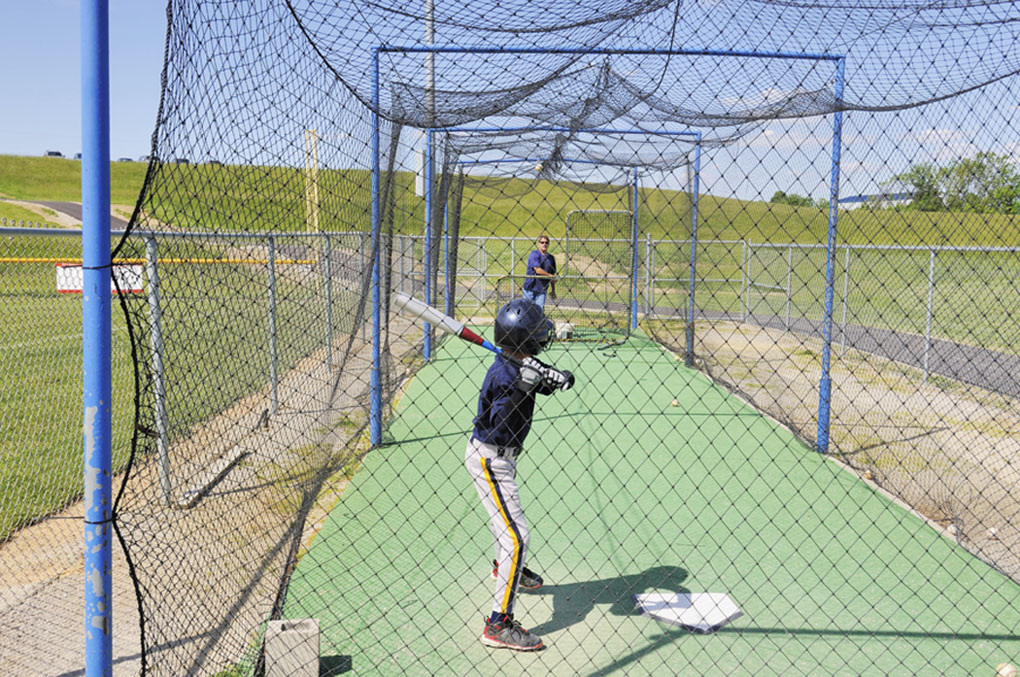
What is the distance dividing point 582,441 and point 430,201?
117 inches

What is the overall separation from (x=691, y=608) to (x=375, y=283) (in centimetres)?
291

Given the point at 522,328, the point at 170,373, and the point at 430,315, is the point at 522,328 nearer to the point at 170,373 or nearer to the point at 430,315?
the point at 430,315

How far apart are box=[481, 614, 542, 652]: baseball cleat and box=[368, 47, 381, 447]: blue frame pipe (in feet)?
7.37

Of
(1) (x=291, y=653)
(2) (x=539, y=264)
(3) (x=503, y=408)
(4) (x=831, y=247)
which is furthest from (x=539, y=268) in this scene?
(1) (x=291, y=653)

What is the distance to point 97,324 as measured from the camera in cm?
199

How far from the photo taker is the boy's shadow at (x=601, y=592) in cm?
353

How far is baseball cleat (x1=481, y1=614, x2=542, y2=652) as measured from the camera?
321 centimetres

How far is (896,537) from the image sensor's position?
447cm

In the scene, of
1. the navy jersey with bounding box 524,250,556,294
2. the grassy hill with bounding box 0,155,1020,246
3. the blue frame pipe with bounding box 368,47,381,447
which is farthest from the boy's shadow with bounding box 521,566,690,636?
the navy jersey with bounding box 524,250,556,294

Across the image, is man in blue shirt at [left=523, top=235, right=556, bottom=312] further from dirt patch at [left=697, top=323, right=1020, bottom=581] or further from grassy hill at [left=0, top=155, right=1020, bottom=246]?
dirt patch at [left=697, top=323, right=1020, bottom=581]

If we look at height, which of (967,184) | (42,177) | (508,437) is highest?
(42,177)

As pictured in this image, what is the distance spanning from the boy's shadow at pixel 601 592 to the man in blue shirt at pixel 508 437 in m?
0.26

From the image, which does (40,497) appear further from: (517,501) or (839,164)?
A: (839,164)

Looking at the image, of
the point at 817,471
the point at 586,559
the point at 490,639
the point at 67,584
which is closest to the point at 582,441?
the point at 817,471
